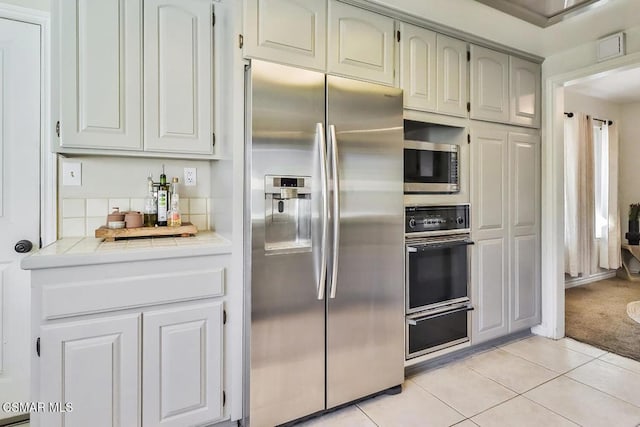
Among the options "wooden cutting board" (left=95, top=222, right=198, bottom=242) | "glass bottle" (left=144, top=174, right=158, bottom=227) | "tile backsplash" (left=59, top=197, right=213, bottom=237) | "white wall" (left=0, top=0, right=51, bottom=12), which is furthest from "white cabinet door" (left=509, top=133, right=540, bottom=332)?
"white wall" (left=0, top=0, right=51, bottom=12)

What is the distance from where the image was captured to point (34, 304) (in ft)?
4.19

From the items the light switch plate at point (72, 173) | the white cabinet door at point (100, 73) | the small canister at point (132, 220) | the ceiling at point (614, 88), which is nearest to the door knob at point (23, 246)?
the light switch plate at point (72, 173)

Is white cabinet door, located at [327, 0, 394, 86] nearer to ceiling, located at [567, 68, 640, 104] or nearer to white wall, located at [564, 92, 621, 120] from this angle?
ceiling, located at [567, 68, 640, 104]

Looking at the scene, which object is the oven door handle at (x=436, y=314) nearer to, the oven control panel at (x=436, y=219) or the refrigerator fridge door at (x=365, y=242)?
the refrigerator fridge door at (x=365, y=242)

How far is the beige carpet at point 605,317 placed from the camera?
8.91ft

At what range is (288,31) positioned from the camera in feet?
5.54

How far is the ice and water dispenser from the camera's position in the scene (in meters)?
1.61

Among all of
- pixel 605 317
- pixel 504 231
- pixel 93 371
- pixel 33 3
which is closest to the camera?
pixel 93 371

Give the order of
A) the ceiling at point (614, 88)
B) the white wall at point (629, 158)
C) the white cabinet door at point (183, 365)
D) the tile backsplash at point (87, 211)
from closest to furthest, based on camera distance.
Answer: the white cabinet door at point (183, 365)
the tile backsplash at point (87, 211)
the ceiling at point (614, 88)
the white wall at point (629, 158)

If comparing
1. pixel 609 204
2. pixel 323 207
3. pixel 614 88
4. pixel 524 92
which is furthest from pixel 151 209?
pixel 609 204

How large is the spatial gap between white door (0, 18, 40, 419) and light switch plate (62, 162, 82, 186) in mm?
119

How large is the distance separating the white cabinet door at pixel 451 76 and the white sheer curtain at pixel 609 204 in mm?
3685

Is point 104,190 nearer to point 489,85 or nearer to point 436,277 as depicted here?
point 436,277

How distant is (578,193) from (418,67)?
3.50 m
